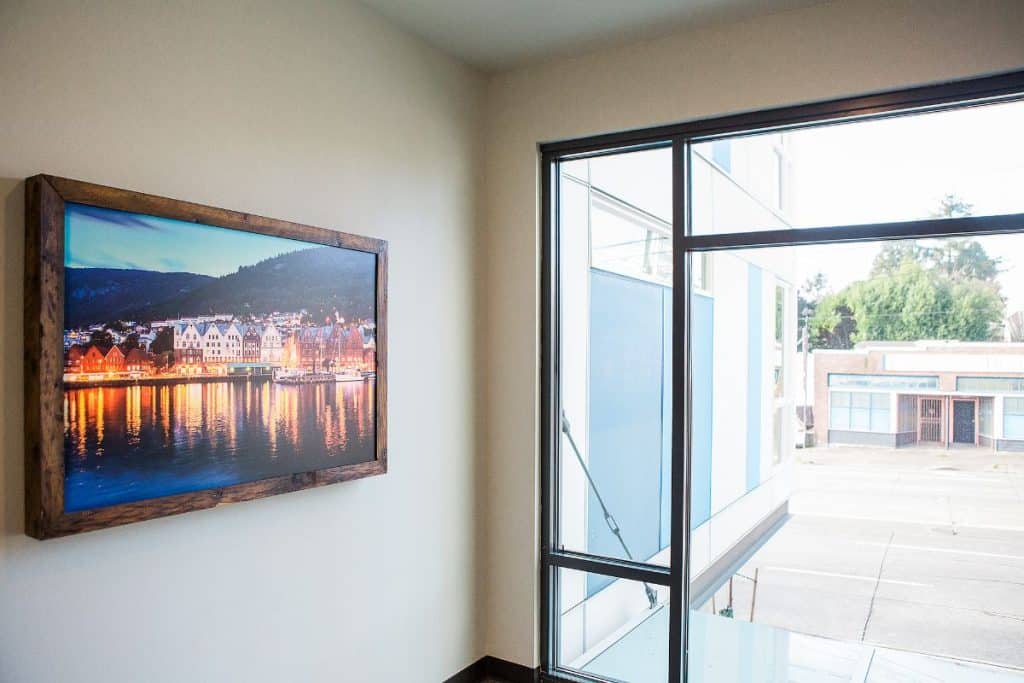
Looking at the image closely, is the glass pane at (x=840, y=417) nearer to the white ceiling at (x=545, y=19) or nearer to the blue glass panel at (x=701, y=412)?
the blue glass panel at (x=701, y=412)

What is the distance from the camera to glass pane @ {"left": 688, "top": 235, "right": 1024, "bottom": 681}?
8.31ft

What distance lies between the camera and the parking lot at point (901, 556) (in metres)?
2.52

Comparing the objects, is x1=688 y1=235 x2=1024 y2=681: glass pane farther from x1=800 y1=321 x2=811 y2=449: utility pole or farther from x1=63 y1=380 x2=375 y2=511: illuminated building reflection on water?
x1=63 y1=380 x2=375 y2=511: illuminated building reflection on water

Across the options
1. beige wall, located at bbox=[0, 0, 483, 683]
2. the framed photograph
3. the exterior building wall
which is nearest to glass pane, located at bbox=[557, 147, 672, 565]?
beige wall, located at bbox=[0, 0, 483, 683]

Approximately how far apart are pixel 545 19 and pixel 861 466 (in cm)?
211

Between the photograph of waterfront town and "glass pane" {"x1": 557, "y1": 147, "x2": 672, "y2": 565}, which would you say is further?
"glass pane" {"x1": 557, "y1": 147, "x2": 672, "y2": 565}

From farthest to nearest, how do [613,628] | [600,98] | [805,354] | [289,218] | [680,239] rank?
[613,628], [600,98], [680,239], [805,354], [289,218]

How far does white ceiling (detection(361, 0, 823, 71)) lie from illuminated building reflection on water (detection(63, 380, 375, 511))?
144 centimetres

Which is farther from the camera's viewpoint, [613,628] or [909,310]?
[613,628]

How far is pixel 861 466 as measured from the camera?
276 cm

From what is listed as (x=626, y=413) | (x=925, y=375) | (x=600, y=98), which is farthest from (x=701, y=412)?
(x=600, y=98)

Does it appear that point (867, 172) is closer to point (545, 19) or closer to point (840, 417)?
point (840, 417)

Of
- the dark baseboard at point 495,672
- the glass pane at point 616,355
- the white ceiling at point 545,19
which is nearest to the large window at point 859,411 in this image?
the glass pane at point 616,355

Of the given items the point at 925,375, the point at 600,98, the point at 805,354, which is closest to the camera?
the point at 925,375
